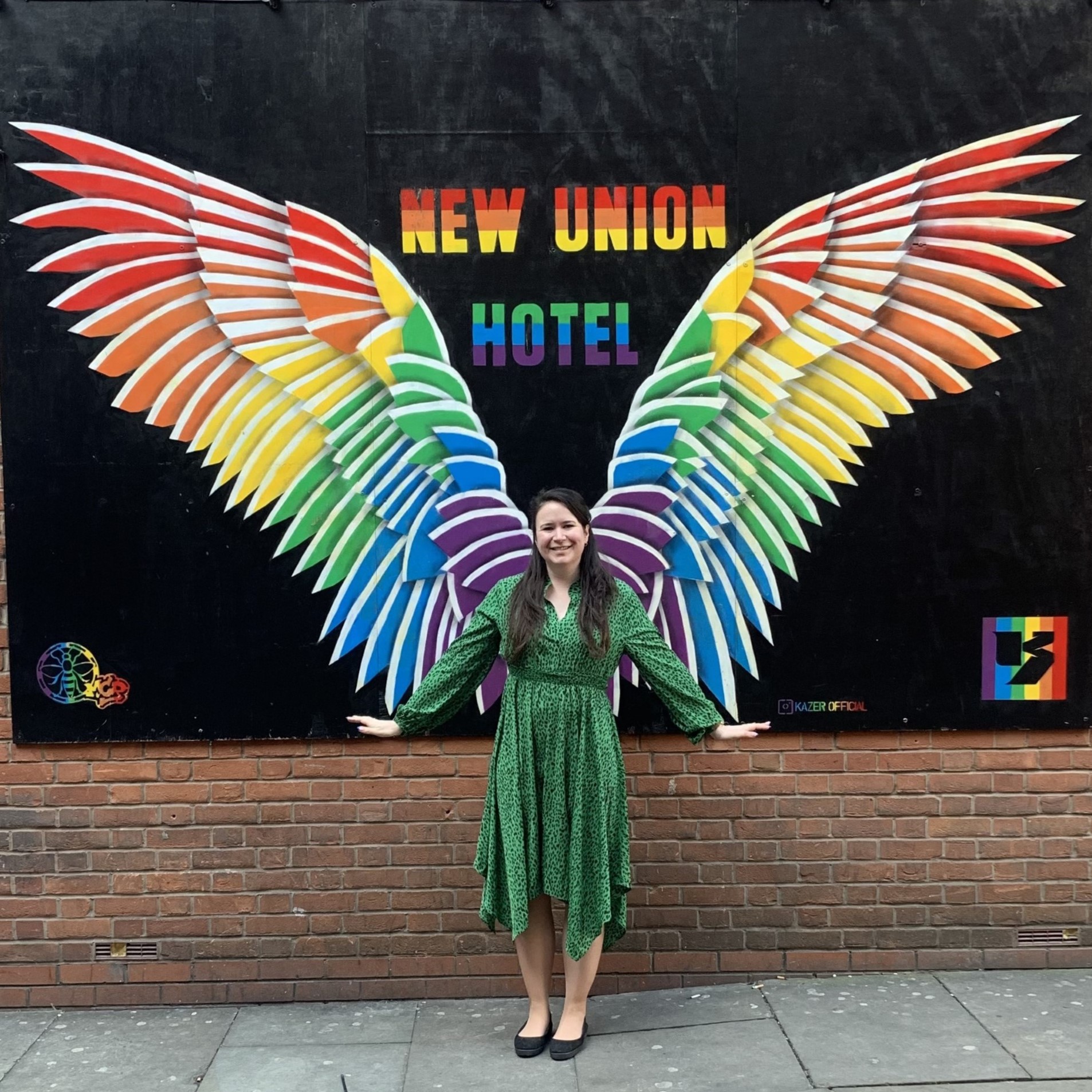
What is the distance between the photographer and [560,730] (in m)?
4.00

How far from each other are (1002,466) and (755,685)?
1277mm

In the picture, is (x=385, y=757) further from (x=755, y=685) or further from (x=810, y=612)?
(x=810, y=612)

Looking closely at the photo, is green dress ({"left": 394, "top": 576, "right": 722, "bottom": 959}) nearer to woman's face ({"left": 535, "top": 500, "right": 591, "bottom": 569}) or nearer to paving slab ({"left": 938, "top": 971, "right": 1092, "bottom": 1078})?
woman's face ({"left": 535, "top": 500, "right": 591, "bottom": 569})

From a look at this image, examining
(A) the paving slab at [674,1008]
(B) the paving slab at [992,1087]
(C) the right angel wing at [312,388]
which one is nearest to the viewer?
(B) the paving slab at [992,1087]

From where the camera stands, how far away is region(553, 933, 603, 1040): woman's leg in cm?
410

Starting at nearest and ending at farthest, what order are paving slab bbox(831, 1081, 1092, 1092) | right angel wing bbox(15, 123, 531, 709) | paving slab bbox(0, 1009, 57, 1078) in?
paving slab bbox(831, 1081, 1092, 1092), paving slab bbox(0, 1009, 57, 1078), right angel wing bbox(15, 123, 531, 709)

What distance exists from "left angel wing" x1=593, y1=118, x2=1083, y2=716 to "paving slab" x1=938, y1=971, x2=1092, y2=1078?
A: 140cm

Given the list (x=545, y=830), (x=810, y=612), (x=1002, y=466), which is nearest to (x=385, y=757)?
(x=545, y=830)

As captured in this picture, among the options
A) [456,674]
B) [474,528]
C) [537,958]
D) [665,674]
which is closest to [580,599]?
[665,674]

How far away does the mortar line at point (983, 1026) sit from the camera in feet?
12.8

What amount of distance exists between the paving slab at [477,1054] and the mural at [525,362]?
1.20 metres

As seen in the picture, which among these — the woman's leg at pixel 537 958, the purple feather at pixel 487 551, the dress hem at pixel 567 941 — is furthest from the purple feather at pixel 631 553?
the woman's leg at pixel 537 958

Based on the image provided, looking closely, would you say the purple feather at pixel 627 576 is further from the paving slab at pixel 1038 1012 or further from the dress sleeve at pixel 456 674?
the paving slab at pixel 1038 1012

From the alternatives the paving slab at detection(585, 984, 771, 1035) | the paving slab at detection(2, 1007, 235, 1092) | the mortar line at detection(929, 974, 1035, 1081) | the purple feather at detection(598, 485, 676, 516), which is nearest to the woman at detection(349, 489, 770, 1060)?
the paving slab at detection(585, 984, 771, 1035)
